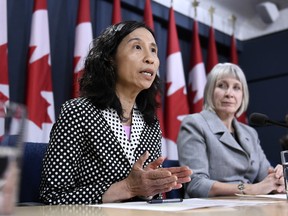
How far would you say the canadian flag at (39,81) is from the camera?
2.38 metres

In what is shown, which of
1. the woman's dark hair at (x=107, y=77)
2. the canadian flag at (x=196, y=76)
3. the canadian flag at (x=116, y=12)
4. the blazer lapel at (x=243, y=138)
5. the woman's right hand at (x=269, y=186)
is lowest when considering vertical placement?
the woman's right hand at (x=269, y=186)

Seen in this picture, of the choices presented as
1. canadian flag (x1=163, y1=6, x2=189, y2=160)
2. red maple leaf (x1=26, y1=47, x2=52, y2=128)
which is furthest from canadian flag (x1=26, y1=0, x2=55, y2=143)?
canadian flag (x1=163, y1=6, x2=189, y2=160)

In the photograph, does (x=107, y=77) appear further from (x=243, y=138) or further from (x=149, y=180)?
(x=243, y=138)

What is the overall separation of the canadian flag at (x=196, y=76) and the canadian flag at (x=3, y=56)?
1.80 metres

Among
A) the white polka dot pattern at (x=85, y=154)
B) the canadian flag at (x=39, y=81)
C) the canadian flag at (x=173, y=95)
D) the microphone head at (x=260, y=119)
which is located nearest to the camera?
the white polka dot pattern at (x=85, y=154)

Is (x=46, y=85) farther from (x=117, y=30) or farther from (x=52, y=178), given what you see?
(x=52, y=178)

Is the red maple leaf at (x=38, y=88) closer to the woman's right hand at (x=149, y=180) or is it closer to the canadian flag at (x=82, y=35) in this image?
the canadian flag at (x=82, y=35)

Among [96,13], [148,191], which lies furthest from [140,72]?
[96,13]

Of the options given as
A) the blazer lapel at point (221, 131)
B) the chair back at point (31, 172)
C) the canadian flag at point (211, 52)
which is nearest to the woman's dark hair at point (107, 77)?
the chair back at point (31, 172)

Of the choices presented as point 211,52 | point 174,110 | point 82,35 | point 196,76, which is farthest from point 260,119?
point 211,52

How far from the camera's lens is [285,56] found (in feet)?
13.0

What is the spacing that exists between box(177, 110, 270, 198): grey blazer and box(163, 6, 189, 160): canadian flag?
3.46 feet

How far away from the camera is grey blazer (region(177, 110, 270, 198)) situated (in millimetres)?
1950

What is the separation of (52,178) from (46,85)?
1.27 meters
